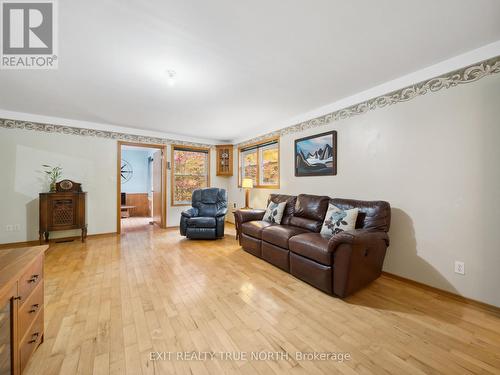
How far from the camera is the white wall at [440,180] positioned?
1889mm

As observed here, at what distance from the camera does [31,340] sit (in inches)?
48.0

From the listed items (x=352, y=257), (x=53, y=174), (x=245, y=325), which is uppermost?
(x=53, y=174)

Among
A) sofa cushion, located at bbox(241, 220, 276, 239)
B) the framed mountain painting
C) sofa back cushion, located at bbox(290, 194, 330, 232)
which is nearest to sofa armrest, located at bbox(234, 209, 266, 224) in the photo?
sofa cushion, located at bbox(241, 220, 276, 239)

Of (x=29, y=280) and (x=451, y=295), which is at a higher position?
(x=29, y=280)

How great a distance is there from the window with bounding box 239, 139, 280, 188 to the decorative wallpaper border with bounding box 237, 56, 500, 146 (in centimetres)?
109

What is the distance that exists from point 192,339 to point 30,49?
3019 mm

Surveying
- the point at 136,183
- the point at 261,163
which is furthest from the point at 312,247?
the point at 136,183

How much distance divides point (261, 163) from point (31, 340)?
13.8 ft

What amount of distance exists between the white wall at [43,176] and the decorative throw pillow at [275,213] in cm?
341

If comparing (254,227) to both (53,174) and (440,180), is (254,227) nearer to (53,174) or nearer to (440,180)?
(440,180)

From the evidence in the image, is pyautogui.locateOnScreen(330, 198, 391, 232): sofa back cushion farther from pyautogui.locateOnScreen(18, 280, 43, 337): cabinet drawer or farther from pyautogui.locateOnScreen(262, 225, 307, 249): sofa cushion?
pyautogui.locateOnScreen(18, 280, 43, 337): cabinet drawer

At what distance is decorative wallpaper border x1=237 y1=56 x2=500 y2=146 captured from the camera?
1.92m

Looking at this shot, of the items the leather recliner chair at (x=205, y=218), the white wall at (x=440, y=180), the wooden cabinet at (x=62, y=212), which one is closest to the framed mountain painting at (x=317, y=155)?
the white wall at (x=440, y=180)

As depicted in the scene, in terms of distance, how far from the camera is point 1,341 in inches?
36.7
